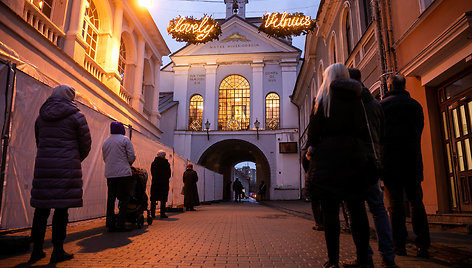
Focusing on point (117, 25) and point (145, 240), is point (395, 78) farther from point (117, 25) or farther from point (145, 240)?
point (117, 25)

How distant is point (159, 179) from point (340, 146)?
654cm

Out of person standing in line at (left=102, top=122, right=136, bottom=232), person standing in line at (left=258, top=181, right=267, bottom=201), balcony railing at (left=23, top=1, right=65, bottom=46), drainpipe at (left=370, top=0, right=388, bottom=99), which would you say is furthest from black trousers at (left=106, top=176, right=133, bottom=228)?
person standing in line at (left=258, top=181, right=267, bottom=201)

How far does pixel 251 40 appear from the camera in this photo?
27.5 m

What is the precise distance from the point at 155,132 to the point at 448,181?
16.3 m

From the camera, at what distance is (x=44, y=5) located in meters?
10.0

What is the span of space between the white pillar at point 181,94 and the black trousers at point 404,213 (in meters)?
23.7

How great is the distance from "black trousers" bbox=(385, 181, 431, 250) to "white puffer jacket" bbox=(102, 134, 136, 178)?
4171 mm

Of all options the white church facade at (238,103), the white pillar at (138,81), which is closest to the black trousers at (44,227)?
the white pillar at (138,81)

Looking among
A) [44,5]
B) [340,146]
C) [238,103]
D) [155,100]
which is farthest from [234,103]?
[340,146]

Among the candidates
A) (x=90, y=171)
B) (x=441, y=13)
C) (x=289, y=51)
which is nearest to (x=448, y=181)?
(x=441, y=13)

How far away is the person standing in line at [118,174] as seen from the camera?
5.40 meters

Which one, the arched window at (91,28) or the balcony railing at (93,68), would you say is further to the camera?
the arched window at (91,28)

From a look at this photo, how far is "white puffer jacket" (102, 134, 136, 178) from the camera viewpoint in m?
5.40

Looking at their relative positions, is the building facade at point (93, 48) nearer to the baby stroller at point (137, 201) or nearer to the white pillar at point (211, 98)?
the baby stroller at point (137, 201)
